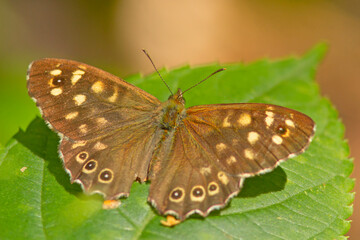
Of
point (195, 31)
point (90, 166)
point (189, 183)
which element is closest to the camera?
point (189, 183)


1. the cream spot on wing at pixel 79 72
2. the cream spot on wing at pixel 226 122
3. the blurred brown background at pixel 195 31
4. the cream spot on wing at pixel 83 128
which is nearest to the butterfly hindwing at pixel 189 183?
the cream spot on wing at pixel 226 122

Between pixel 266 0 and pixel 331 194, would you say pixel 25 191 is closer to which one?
pixel 331 194

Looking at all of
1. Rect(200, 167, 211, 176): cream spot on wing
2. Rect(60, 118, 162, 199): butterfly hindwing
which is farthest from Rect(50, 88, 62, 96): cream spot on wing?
Rect(200, 167, 211, 176): cream spot on wing

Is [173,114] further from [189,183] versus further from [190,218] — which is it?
[190,218]

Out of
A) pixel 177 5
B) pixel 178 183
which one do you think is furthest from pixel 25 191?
pixel 177 5

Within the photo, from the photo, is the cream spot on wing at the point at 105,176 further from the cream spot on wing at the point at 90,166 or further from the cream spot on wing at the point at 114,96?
the cream spot on wing at the point at 114,96

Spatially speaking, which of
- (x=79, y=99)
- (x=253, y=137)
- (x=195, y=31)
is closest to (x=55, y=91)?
(x=79, y=99)

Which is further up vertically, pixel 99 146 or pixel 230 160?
pixel 99 146

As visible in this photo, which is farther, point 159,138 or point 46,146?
point 46,146

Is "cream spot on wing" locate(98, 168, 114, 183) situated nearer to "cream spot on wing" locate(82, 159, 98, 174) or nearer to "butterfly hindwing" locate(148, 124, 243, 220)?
"cream spot on wing" locate(82, 159, 98, 174)
